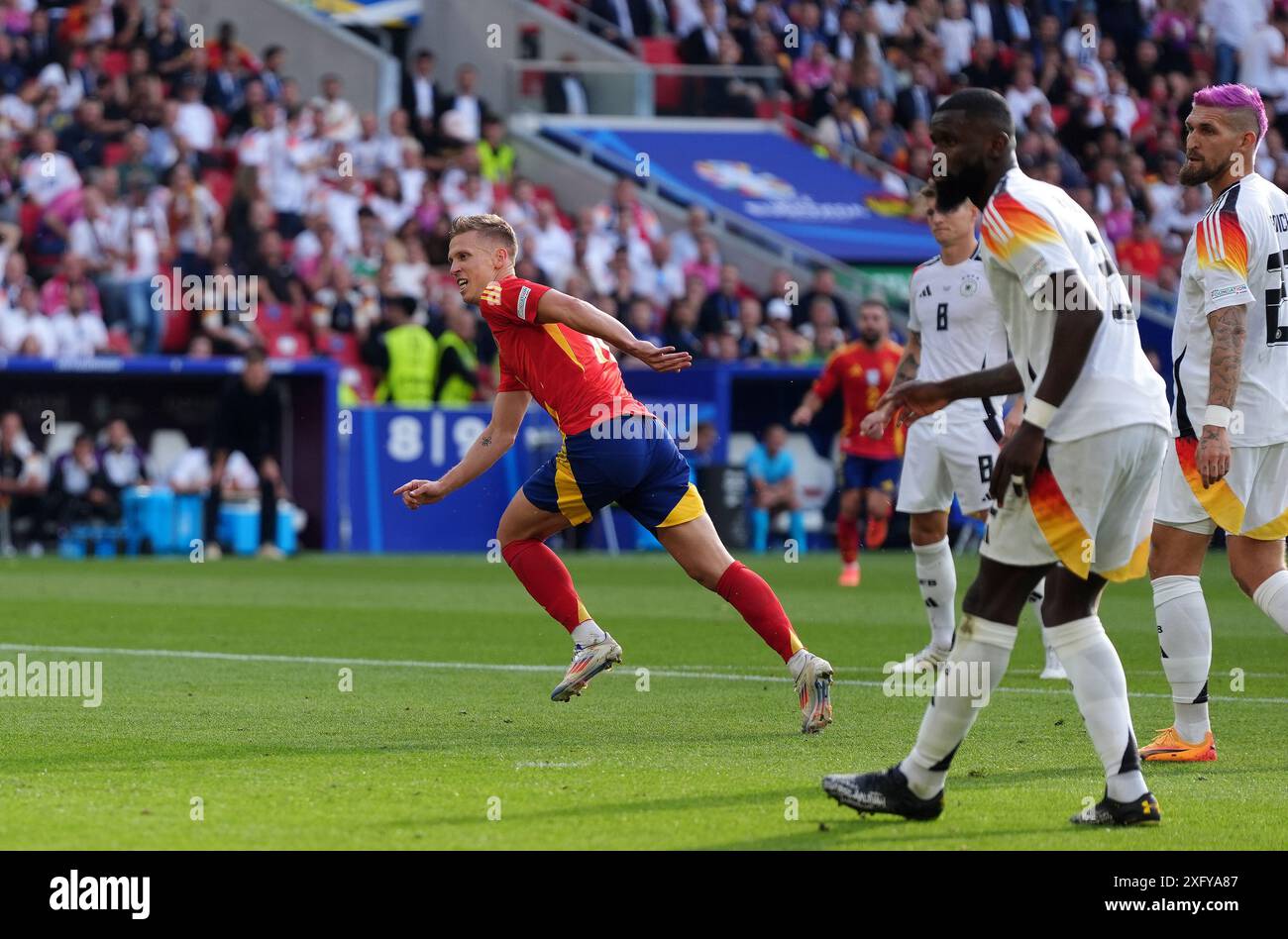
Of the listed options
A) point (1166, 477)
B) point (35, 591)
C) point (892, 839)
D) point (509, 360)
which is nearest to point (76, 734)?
point (509, 360)

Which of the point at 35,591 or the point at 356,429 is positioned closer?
the point at 35,591

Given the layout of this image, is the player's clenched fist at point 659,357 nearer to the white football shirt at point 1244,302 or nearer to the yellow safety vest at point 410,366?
the white football shirt at point 1244,302

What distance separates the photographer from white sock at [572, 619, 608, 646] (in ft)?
28.6

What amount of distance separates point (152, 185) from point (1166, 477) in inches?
670

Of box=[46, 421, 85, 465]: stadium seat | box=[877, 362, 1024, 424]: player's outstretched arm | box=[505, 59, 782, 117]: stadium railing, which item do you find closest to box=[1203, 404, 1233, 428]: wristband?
box=[877, 362, 1024, 424]: player's outstretched arm

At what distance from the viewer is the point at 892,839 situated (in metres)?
5.94

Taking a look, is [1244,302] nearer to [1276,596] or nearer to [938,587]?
[1276,596]

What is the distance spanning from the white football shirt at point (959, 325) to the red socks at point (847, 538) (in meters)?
6.32

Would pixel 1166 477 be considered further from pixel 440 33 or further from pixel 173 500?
pixel 440 33

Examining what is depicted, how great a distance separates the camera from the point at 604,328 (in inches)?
312

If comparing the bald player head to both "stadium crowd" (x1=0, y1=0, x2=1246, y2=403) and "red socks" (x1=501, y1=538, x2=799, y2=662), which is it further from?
"stadium crowd" (x1=0, y1=0, x2=1246, y2=403)

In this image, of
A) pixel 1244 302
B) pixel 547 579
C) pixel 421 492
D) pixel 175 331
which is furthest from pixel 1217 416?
pixel 175 331

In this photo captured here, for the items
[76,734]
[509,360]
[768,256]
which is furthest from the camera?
[768,256]

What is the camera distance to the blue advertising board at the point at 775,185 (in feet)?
94.3
